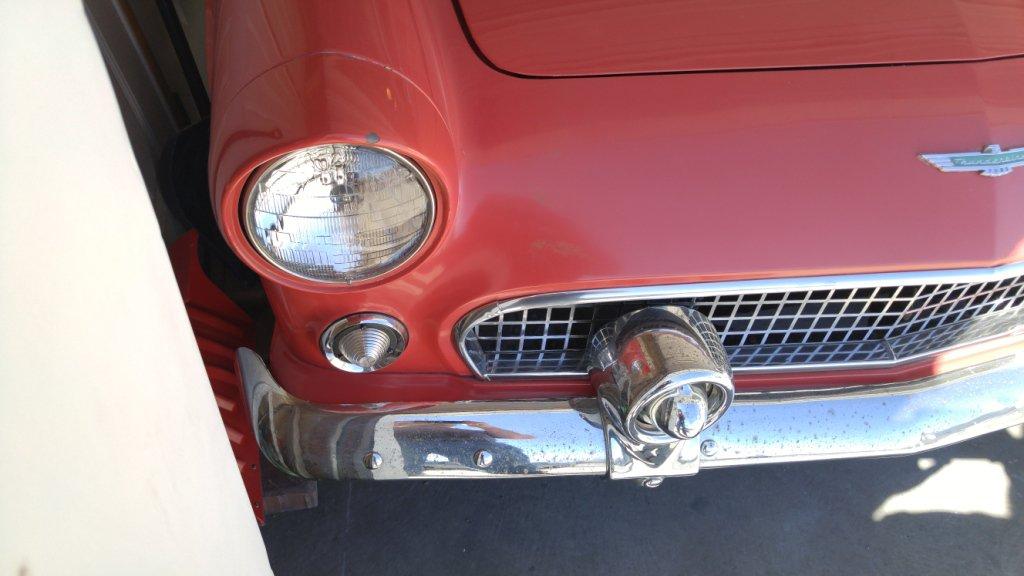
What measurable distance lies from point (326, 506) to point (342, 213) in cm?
93

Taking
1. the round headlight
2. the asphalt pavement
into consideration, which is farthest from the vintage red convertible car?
the asphalt pavement

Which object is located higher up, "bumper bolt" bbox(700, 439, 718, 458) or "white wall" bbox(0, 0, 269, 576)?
"white wall" bbox(0, 0, 269, 576)

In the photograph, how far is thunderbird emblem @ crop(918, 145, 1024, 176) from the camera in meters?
1.10

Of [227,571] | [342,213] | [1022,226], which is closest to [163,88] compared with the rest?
[342,213]

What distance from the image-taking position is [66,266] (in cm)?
56

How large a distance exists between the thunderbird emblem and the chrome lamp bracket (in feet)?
1.30

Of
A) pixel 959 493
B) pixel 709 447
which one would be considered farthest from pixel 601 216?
pixel 959 493

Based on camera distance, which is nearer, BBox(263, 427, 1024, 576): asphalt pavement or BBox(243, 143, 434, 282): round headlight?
BBox(243, 143, 434, 282): round headlight

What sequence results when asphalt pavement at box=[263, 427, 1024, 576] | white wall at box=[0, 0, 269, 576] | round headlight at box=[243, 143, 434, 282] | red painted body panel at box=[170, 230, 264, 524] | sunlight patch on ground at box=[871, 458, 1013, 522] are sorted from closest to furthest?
white wall at box=[0, 0, 269, 576], round headlight at box=[243, 143, 434, 282], red painted body panel at box=[170, 230, 264, 524], asphalt pavement at box=[263, 427, 1024, 576], sunlight patch on ground at box=[871, 458, 1013, 522]

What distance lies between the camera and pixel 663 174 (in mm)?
1068

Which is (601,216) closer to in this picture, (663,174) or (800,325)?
(663,174)

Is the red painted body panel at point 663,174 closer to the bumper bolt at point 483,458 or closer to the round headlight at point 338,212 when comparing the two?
the round headlight at point 338,212

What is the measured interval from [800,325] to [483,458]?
587mm

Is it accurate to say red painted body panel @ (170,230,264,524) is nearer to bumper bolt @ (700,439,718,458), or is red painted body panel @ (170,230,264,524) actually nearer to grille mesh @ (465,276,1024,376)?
grille mesh @ (465,276,1024,376)
